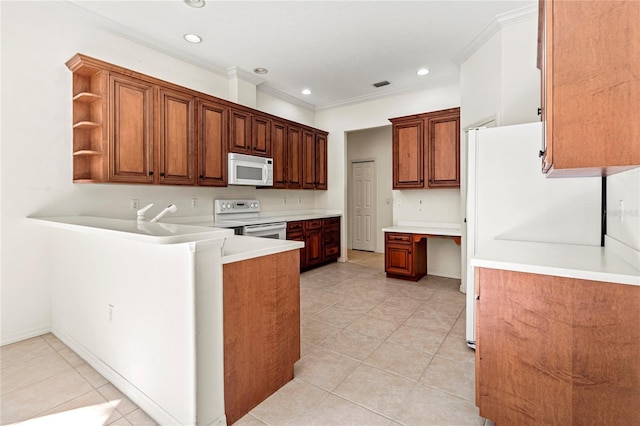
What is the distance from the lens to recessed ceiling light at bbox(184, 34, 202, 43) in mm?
3316

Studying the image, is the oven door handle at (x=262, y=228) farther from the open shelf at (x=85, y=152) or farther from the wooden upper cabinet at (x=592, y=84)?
the wooden upper cabinet at (x=592, y=84)

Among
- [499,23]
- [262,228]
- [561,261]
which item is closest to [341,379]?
[561,261]

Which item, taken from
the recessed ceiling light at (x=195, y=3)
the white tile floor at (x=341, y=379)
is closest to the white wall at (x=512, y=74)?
the white tile floor at (x=341, y=379)

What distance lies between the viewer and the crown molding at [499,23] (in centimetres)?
295

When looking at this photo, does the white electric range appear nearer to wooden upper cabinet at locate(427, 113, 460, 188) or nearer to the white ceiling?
the white ceiling

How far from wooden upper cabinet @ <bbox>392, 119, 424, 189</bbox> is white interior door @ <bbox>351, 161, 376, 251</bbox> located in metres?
2.27

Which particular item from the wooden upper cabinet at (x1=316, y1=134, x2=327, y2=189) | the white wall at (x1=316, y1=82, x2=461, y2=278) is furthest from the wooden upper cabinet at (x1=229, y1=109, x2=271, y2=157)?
the white wall at (x1=316, y1=82, x2=461, y2=278)

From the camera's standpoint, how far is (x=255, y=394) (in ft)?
5.79

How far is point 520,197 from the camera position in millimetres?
2205

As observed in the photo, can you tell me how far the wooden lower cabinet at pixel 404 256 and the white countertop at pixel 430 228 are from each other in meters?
0.08

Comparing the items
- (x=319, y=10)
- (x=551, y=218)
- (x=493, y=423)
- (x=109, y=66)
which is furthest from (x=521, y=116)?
(x=109, y=66)

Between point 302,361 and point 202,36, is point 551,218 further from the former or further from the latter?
point 202,36

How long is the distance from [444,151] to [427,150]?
24cm

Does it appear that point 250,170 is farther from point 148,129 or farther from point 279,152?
point 148,129
